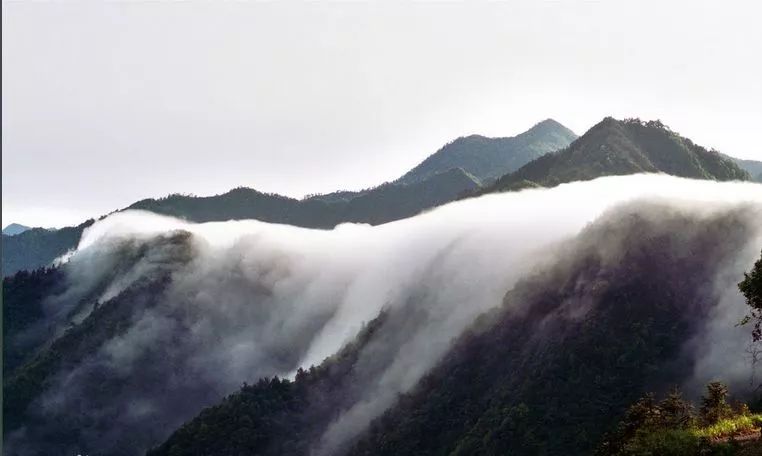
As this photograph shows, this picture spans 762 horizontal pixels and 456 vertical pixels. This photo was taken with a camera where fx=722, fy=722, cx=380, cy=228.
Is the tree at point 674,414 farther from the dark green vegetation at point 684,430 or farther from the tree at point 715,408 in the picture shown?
the tree at point 715,408

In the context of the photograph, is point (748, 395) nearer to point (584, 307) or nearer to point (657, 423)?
point (584, 307)

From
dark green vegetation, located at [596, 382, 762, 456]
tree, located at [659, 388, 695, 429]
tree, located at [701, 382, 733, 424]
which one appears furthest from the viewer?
tree, located at [659, 388, 695, 429]

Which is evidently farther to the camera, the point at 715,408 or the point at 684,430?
the point at 715,408

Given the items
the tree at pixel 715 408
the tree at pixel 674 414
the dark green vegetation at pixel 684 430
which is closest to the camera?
the dark green vegetation at pixel 684 430

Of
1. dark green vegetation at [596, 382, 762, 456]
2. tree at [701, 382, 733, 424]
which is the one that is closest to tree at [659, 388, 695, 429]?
dark green vegetation at [596, 382, 762, 456]

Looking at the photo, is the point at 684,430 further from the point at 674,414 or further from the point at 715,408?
the point at 674,414

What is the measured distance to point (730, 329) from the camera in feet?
562

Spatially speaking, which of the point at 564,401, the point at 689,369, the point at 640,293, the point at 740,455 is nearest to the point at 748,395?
the point at 689,369

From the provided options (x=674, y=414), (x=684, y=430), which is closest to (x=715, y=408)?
(x=674, y=414)

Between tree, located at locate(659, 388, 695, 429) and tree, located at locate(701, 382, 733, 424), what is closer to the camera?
tree, located at locate(701, 382, 733, 424)

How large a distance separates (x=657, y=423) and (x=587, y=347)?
124868 millimetres

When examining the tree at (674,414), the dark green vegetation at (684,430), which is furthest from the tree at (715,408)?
the tree at (674,414)

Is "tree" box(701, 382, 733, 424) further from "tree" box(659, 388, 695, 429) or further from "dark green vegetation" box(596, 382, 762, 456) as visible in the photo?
"tree" box(659, 388, 695, 429)

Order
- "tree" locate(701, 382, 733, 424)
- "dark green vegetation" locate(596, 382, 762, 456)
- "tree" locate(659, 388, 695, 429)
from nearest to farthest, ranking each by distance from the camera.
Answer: "dark green vegetation" locate(596, 382, 762, 456) < "tree" locate(701, 382, 733, 424) < "tree" locate(659, 388, 695, 429)
